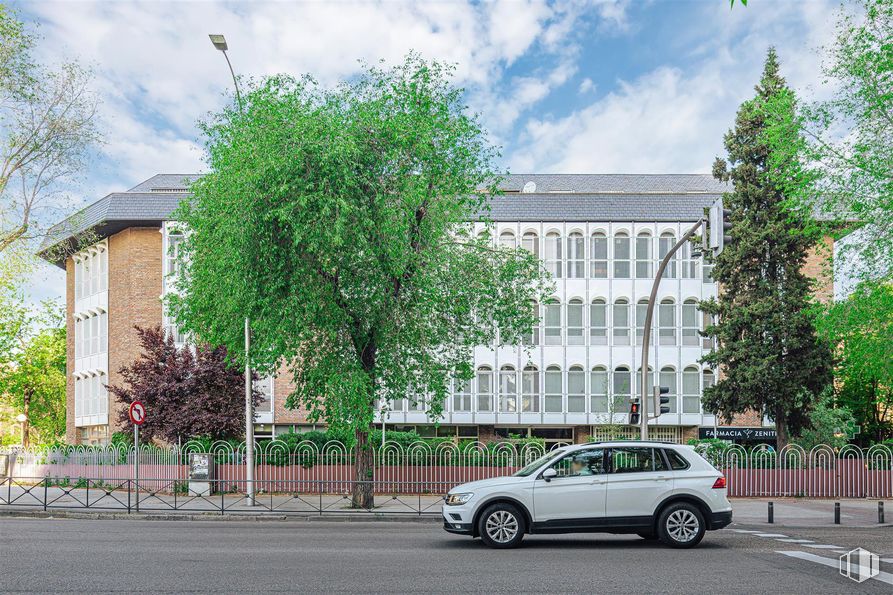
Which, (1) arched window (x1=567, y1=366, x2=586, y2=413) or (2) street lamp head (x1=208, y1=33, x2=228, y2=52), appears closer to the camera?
(2) street lamp head (x1=208, y1=33, x2=228, y2=52)

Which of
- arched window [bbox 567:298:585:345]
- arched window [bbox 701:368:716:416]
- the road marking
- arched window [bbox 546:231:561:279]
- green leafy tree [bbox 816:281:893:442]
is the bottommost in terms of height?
the road marking

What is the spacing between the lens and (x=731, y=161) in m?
32.8

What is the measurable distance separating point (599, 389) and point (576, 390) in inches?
44.2

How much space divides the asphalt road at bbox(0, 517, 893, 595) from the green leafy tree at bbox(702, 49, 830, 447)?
44.8 feet

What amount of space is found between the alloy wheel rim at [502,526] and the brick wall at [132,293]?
33.6m

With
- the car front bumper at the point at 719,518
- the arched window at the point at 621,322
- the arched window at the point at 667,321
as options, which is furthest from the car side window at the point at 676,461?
the arched window at the point at 667,321

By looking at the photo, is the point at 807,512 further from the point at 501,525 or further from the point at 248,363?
the point at 248,363

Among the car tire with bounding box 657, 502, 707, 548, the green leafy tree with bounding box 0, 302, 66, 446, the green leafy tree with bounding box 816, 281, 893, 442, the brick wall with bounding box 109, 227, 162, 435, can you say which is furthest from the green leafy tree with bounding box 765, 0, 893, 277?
the green leafy tree with bounding box 0, 302, 66, 446

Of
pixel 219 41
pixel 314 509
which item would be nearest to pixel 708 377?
pixel 314 509

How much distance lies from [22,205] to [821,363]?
1047 inches

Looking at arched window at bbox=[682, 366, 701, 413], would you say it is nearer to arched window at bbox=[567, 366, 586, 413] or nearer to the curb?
arched window at bbox=[567, 366, 586, 413]

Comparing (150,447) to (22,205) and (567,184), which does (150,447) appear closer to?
(22,205)

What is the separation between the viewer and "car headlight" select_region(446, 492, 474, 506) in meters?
14.1

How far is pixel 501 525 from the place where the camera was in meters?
14.0
